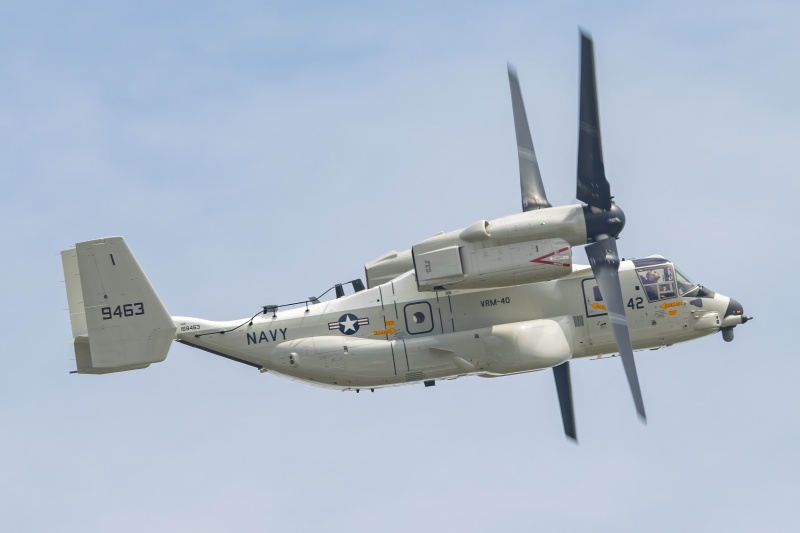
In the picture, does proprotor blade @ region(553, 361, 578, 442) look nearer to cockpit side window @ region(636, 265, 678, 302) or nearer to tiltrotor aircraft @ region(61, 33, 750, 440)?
tiltrotor aircraft @ region(61, 33, 750, 440)

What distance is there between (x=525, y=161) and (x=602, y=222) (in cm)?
455

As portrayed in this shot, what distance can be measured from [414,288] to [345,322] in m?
2.17

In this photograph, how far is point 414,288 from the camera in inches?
1827

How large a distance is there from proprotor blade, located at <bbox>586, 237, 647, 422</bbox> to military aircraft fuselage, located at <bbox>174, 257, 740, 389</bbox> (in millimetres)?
1075

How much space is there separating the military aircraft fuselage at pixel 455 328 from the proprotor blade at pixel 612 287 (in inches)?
42.3

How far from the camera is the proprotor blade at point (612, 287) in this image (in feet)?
146

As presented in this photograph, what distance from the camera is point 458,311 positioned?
152 feet

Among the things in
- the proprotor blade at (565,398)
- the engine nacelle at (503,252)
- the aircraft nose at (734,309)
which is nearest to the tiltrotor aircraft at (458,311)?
the engine nacelle at (503,252)

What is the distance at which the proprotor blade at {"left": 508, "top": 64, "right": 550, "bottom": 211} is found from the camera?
158ft

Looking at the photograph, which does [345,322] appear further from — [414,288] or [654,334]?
[654,334]

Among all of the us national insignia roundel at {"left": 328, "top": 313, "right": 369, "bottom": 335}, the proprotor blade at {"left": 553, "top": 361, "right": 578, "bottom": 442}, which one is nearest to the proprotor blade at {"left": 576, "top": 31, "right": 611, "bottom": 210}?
the proprotor blade at {"left": 553, "top": 361, "right": 578, "bottom": 442}

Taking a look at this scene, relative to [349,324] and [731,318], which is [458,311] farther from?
[731,318]

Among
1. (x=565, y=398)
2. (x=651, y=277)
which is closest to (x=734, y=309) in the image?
(x=651, y=277)

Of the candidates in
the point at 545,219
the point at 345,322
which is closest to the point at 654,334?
the point at 545,219
